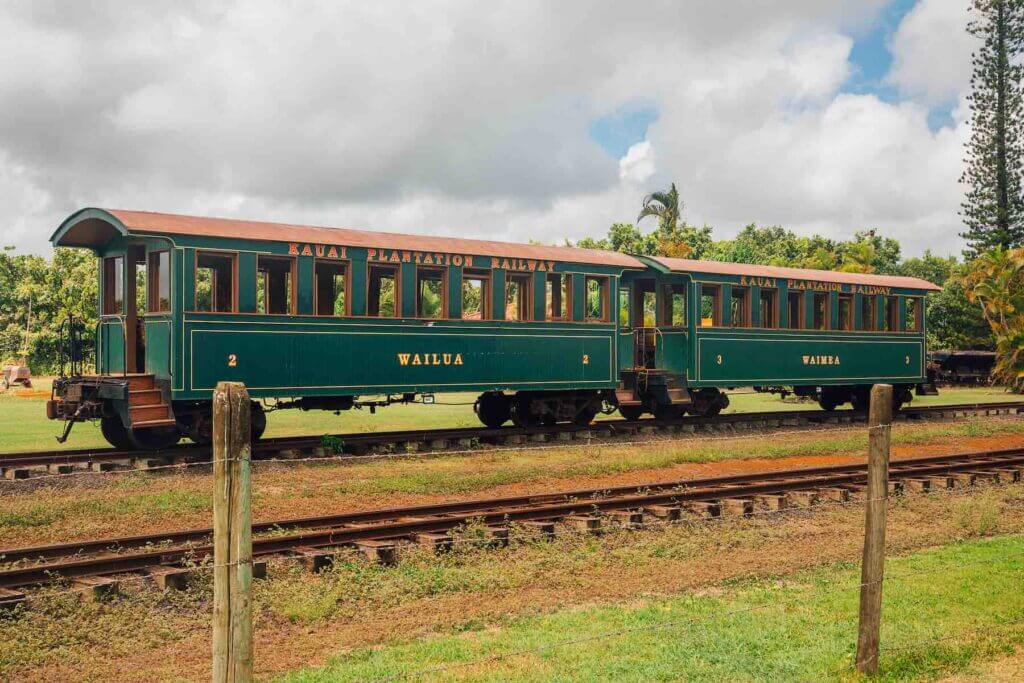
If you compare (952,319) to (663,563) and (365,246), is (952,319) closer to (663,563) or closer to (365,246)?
(365,246)

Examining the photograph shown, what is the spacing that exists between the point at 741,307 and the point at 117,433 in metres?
13.5

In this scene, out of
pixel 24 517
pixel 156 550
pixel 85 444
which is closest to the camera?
pixel 156 550

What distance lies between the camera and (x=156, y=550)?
360 inches

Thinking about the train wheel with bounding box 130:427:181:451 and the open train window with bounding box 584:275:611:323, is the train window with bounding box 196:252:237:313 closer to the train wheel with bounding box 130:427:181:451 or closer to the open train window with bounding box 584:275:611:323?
the train wheel with bounding box 130:427:181:451

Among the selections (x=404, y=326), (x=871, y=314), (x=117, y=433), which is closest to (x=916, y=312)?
(x=871, y=314)

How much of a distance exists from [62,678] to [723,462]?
1255cm

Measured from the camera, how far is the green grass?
6.14 meters

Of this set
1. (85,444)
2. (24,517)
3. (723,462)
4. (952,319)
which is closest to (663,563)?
(24,517)

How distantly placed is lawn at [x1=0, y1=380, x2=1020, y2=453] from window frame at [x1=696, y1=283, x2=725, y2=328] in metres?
5.51

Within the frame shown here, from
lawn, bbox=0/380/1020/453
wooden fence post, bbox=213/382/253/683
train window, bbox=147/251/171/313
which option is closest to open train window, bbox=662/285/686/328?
lawn, bbox=0/380/1020/453

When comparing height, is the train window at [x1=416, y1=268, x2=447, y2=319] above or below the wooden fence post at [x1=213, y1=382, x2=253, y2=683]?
above

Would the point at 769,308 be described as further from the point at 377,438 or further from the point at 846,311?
the point at 377,438

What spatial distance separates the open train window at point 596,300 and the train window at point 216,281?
734cm

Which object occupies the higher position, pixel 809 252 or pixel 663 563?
pixel 809 252
